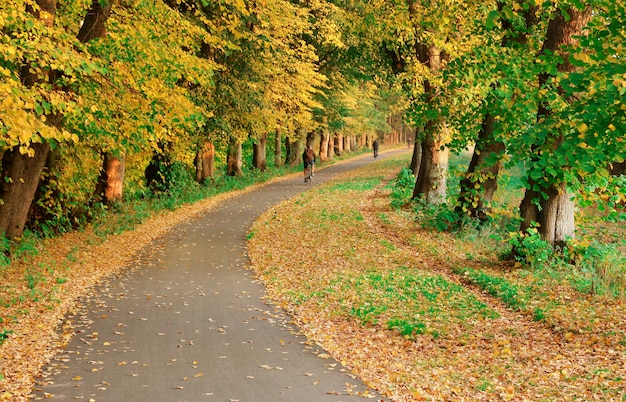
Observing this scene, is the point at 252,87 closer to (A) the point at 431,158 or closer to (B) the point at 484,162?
(A) the point at 431,158

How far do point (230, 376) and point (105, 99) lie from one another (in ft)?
27.5

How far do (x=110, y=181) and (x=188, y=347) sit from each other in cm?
1393

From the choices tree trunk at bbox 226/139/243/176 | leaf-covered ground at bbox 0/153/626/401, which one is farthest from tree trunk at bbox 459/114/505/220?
tree trunk at bbox 226/139/243/176

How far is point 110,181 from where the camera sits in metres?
21.4

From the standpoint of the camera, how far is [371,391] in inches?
280

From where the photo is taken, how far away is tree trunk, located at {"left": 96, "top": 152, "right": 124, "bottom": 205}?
21.2m

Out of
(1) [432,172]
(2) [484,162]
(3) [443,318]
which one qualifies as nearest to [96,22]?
(2) [484,162]

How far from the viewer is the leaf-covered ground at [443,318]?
729 cm

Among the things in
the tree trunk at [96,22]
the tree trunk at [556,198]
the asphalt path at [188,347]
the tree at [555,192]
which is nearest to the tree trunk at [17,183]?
the tree trunk at [96,22]

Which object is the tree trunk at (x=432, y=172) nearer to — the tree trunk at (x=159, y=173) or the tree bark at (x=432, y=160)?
the tree bark at (x=432, y=160)

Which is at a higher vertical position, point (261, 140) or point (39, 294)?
point (261, 140)

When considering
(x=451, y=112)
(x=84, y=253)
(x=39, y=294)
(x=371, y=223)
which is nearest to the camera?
(x=39, y=294)

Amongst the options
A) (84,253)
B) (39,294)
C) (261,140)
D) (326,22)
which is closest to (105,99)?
(84,253)

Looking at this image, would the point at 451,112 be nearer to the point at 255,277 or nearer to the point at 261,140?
the point at 255,277
